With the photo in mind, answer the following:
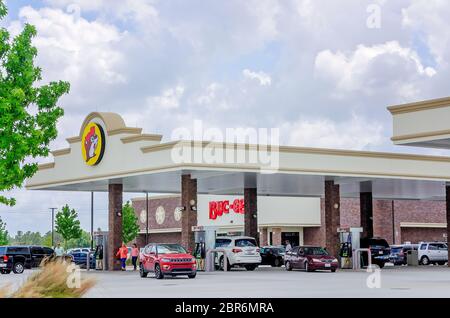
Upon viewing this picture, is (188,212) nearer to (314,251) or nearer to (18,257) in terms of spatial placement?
(314,251)

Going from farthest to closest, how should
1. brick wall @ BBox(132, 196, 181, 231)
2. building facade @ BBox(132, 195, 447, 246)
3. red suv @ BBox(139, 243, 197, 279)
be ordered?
1. brick wall @ BBox(132, 196, 181, 231)
2. building facade @ BBox(132, 195, 447, 246)
3. red suv @ BBox(139, 243, 197, 279)

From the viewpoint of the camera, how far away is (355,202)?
3002 inches

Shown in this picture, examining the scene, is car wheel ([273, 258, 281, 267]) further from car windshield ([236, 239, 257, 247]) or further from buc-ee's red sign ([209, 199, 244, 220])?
buc-ee's red sign ([209, 199, 244, 220])

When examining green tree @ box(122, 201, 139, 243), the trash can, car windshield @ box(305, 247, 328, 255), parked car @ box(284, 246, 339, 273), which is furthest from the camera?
green tree @ box(122, 201, 139, 243)

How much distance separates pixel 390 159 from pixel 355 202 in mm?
27216

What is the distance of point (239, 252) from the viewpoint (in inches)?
1832

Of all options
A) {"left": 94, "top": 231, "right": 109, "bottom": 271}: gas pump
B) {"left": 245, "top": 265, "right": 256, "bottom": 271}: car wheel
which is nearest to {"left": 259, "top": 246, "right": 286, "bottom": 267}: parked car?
Answer: {"left": 245, "top": 265, "right": 256, "bottom": 271}: car wheel

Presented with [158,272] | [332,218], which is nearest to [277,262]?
[332,218]

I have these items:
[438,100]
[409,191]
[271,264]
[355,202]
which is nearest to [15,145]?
[438,100]

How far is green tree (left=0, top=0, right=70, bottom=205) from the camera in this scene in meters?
38.7

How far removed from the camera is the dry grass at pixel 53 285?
21.0 metres

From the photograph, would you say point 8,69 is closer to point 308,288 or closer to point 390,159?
point 308,288

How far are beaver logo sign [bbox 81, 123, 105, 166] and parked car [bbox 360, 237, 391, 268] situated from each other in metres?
15.4

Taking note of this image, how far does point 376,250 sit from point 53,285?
1245 inches
